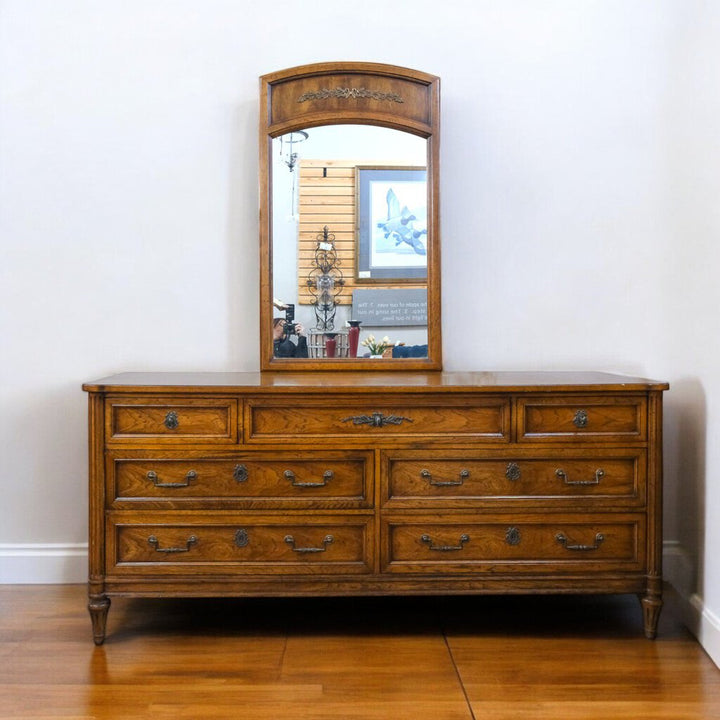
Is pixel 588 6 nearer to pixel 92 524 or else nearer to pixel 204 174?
pixel 204 174

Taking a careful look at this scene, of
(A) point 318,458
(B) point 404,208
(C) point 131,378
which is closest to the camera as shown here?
(A) point 318,458

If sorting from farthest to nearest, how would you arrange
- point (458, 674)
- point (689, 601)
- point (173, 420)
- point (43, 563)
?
point (43, 563)
point (689, 601)
point (173, 420)
point (458, 674)

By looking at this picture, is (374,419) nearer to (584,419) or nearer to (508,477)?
(508,477)

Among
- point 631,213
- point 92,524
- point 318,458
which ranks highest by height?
point 631,213

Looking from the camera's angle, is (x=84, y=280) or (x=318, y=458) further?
(x=84, y=280)

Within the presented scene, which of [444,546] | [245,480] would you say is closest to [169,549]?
[245,480]

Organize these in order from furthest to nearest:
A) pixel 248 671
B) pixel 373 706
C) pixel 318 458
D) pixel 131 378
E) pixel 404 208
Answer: pixel 404 208 < pixel 131 378 < pixel 318 458 < pixel 248 671 < pixel 373 706

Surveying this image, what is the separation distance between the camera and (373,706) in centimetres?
203

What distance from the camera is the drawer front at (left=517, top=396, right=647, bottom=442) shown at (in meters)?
2.39

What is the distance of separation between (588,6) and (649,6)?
0.23m

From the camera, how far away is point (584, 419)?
7.88 feet

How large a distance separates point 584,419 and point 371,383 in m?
0.67

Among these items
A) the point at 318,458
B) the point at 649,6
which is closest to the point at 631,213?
the point at 649,6

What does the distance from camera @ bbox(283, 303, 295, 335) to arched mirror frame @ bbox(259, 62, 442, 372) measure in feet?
0.19
